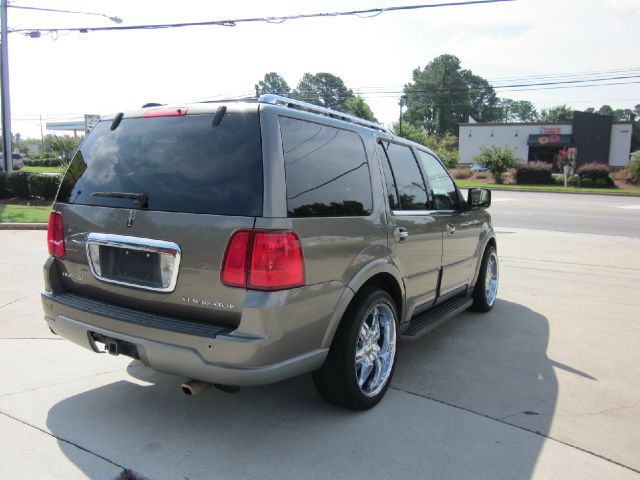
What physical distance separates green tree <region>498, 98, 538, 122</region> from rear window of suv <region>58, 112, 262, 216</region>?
149 metres

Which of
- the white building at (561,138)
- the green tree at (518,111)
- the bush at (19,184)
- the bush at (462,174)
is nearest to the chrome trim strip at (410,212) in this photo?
the bush at (19,184)

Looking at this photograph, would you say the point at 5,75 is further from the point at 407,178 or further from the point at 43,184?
the point at 407,178

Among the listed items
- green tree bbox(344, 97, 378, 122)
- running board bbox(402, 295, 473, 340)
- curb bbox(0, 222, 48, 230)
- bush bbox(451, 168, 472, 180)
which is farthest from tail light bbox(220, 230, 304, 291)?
green tree bbox(344, 97, 378, 122)

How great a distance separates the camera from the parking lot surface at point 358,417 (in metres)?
2.90

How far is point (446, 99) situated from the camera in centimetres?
11569

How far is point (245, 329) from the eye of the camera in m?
2.75

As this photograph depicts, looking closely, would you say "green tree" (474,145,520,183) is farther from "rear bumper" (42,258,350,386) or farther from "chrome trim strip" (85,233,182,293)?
"chrome trim strip" (85,233,182,293)

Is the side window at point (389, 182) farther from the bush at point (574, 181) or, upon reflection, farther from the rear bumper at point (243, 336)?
the bush at point (574, 181)

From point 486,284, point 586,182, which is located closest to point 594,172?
point 586,182

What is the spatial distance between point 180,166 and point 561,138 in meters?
60.3

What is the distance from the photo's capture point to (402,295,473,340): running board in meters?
4.09

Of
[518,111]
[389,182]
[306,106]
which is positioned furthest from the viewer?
[518,111]

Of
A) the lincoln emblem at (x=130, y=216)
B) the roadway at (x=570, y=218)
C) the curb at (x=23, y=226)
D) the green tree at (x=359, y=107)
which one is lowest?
the roadway at (x=570, y=218)

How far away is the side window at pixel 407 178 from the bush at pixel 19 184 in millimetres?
16561
